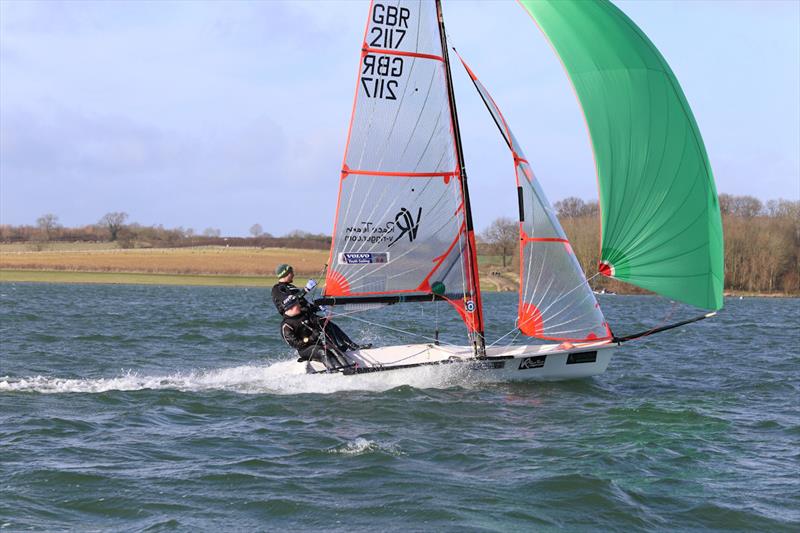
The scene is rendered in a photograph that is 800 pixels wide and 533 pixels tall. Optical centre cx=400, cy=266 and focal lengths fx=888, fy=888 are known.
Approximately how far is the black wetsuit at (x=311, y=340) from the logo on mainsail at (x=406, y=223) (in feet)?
5.89

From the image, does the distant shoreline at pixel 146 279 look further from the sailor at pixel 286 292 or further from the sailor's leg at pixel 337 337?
the sailor at pixel 286 292

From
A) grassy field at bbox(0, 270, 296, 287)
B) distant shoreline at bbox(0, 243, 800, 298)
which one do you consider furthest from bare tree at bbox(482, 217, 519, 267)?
grassy field at bbox(0, 270, 296, 287)

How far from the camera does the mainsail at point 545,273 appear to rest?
13586 mm

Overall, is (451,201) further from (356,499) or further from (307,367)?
(356,499)

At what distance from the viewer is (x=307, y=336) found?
13500mm

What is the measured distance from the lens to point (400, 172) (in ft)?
44.9

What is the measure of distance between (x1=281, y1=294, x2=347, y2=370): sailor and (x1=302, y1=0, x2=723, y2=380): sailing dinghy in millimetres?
408

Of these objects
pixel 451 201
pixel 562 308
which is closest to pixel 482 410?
pixel 562 308

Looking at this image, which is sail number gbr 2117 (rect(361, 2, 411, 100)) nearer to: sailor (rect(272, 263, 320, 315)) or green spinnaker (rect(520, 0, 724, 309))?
green spinnaker (rect(520, 0, 724, 309))

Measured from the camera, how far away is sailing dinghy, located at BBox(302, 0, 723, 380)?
42.6 feet

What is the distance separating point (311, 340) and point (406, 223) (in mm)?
2353

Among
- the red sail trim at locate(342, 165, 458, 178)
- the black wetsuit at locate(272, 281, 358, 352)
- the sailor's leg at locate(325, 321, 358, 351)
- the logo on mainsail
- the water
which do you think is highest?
the red sail trim at locate(342, 165, 458, 178)

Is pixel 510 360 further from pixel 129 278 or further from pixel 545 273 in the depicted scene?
pixel 129 278

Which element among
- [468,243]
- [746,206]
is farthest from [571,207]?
[468,243]
